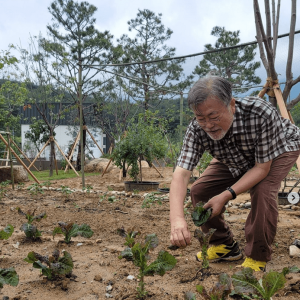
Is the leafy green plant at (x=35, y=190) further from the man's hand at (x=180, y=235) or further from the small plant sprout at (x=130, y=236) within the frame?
the man's hand at (x=180, y=235)

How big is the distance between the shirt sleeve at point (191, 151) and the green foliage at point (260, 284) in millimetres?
773

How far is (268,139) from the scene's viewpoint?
2.15 m

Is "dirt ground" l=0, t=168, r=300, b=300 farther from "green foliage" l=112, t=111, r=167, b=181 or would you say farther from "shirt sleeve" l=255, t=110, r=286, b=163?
"green foliage" l=112, t=111, r=167, b=181

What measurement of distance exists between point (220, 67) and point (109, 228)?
4538 mm

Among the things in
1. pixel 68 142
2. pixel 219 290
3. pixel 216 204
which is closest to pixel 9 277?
pixel 219 290

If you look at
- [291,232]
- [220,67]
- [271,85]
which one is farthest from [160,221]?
[220,67]

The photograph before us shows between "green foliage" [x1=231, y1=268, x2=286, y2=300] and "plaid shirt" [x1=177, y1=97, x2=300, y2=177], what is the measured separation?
29.8 inches

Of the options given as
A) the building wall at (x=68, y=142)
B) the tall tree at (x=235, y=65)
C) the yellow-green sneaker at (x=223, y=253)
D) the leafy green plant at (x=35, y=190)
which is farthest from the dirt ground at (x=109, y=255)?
the building wall at (x=68, y=142)

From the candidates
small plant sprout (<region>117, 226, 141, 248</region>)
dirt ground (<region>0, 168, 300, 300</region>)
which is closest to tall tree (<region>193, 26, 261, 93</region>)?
dirt ground (<region>0, 168, 300, 300</region>)

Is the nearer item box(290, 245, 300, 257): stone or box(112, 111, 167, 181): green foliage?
box(290, 245, 300, 257): stone

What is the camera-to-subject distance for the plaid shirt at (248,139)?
2.15 meters

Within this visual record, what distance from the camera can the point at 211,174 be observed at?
2.63 metres

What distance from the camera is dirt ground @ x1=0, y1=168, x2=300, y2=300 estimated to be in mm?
1949

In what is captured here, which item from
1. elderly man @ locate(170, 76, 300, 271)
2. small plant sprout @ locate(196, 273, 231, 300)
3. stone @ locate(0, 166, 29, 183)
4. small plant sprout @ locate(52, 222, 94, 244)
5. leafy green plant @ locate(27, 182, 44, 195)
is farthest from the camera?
stone @ locate(0, 166, 29, 183)
